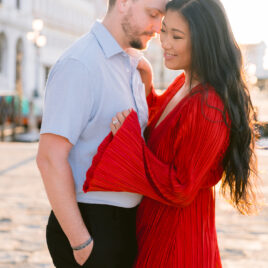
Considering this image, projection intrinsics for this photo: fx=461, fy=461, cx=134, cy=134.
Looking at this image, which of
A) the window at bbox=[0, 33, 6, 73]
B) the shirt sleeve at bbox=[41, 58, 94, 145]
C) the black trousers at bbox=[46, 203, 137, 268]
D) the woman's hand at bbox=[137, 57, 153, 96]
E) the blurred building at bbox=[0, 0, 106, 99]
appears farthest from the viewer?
the blurred building at bbox=[0, 0, 106, 99]

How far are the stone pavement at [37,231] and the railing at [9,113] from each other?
6866mm

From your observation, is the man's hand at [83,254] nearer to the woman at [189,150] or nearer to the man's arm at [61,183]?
the man's arm at [61,183]

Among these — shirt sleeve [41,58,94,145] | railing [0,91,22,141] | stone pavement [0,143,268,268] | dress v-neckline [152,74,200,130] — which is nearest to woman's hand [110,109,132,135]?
shirt sleeve [41,58,94,145]

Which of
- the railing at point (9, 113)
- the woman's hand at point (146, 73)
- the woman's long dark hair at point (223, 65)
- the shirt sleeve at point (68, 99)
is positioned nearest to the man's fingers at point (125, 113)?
the shirt sleeve at point (68, 99)

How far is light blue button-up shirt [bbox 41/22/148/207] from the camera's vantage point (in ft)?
5.76

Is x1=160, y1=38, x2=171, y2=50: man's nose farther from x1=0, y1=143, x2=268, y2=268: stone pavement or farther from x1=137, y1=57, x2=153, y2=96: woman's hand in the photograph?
x1=0, y1=143, x2=268, y2=268: stone pavement

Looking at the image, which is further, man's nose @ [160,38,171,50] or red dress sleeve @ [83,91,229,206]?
man's nose @ [160,38,171,50]

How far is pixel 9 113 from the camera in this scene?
46.6 feet

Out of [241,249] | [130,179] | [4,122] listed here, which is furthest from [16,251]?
[4,122]

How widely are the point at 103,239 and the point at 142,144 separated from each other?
429 mm

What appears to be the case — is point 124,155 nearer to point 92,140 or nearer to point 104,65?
point 92,140

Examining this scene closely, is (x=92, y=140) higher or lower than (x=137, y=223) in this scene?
higher

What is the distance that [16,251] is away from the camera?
404 cm

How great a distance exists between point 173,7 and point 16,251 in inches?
112
